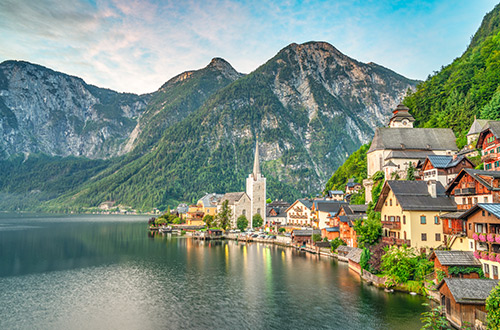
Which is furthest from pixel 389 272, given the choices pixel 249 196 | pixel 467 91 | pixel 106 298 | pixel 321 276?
pixel 249 196

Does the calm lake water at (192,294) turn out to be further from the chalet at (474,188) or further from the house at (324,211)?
the house at (324,211)

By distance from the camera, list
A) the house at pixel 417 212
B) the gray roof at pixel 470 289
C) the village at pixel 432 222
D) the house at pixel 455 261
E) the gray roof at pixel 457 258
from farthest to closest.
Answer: the house at pixel 417 212
the gray roof at pixel 457 258
the house at pixel 455 261
the village at pixel 432 222
the gray roof at pixel 470 289

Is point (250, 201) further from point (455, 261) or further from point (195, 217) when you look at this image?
point (455, 261)

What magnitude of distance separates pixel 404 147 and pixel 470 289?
5473 centimetres

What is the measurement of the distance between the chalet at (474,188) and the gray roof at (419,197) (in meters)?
1.26

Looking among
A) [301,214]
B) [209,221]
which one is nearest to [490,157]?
[301,214]

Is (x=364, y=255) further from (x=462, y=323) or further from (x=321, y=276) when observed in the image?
(x=462, y=323)

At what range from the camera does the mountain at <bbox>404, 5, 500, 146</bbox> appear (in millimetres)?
83562

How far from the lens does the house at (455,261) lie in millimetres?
34781

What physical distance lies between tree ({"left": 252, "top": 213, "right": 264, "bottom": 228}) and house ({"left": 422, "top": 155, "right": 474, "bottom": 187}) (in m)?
73.7

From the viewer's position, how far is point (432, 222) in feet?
145

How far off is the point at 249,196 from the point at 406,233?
8754 cm

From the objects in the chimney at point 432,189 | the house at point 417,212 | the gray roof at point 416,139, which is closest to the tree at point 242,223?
the gray roof at point 416,139

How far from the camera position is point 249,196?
5123 inches
